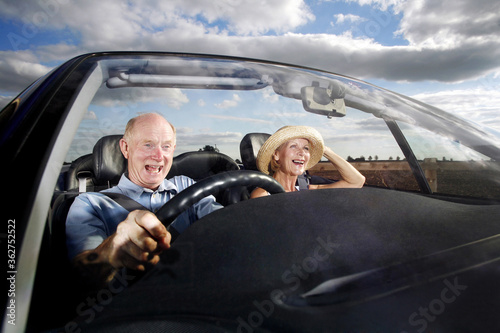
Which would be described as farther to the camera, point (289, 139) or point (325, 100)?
point (289, 139)

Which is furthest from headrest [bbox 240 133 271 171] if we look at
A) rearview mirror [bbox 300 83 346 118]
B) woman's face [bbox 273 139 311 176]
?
rearview mirror [bbox 300 83 346 118]

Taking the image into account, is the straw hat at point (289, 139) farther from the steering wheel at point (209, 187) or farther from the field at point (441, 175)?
the steering wheel at point (209, 187)

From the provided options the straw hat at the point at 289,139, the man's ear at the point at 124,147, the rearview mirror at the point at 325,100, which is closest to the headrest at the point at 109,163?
the man's ear at the point at 124,147

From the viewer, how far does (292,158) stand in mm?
1957

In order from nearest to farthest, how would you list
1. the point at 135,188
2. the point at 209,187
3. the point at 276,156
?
the point at 209,187 < the point at 135,188 < the point at 276,156

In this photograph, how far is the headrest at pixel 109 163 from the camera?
4.32 ft

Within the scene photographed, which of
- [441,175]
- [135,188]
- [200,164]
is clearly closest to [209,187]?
[135,188]

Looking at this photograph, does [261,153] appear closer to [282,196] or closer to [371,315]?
[282,196]

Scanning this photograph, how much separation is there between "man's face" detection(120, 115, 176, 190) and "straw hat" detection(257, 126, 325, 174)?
52 centimetres

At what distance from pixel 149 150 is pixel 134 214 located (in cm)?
47

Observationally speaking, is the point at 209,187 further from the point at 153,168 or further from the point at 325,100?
the point at 325,100

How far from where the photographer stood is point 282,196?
3.21ft

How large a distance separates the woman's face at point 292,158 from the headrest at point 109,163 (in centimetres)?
82

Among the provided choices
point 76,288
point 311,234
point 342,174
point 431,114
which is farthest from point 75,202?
point 431,114
